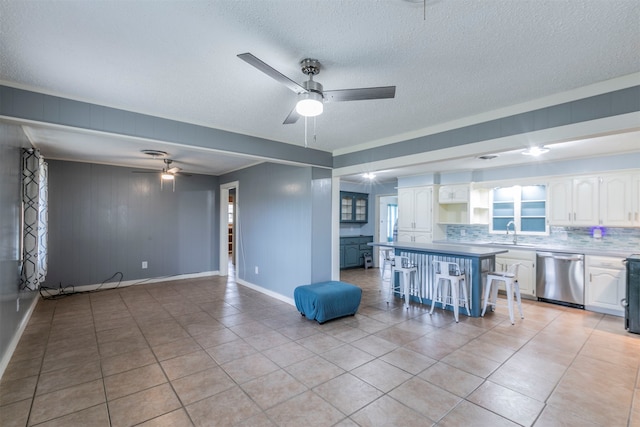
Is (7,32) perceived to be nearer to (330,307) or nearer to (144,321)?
(144,321)

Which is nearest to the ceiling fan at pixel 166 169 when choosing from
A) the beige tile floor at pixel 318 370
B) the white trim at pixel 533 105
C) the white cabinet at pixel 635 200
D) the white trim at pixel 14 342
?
the beige tile floor at pixel 318 370

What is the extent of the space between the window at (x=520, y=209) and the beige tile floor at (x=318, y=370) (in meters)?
1.81

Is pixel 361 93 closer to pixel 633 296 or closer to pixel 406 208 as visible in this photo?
pixel 633 296

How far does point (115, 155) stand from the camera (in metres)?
5.05

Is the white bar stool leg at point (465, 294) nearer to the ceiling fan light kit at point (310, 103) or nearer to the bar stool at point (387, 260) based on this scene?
the bar stool at point (387, 260)

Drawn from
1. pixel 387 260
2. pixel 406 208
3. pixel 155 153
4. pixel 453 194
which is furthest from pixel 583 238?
pixel 155 153

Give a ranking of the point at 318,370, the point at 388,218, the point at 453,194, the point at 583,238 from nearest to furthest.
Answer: the point at 318,370 → the point at 583,238 → the point at 453,194 → the point at 388,218

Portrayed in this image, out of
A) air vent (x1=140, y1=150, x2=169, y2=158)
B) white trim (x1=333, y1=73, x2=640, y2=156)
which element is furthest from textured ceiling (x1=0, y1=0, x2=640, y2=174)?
air vent (x1=140, y1=150, x2=169, y2=158)

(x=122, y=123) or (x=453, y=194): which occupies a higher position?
(x=122, y=123)

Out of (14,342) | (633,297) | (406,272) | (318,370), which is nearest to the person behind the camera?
(318,370)

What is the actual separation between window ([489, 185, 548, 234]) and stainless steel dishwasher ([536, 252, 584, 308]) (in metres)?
0.72

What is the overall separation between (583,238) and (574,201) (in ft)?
2.28

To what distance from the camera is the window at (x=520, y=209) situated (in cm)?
545

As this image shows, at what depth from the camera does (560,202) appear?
5.11 m
